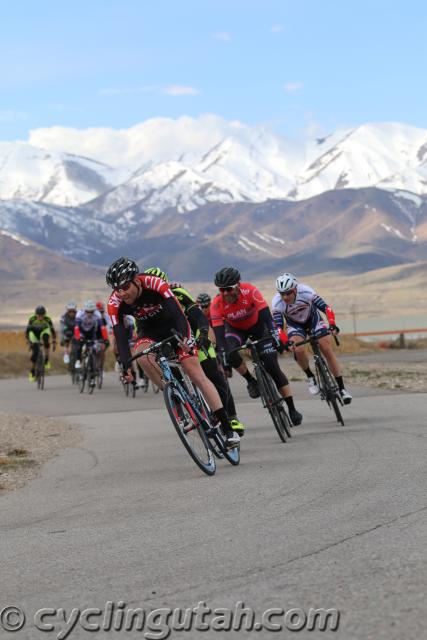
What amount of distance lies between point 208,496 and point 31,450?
19.1 feet

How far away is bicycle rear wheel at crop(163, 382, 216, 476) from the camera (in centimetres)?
998

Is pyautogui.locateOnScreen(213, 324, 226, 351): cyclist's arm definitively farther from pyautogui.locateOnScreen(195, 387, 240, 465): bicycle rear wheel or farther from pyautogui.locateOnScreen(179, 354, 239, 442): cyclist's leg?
pyautogui.locateOnScreen(179, 354, 239, 442): cyclist's leg

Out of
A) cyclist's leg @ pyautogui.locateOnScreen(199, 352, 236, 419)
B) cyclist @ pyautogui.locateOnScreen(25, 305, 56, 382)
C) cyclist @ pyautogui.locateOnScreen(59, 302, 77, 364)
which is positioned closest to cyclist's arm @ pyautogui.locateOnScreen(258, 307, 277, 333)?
cyclist's leg @ pyautogui.locateOnScreen(199, 352, 236, 419)

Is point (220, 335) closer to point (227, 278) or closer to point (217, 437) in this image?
point (227, 278)

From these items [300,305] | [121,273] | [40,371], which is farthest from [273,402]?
[40,371]

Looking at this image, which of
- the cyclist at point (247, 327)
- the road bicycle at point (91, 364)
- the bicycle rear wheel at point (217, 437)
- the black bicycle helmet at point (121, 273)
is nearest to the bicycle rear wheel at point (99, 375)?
the road bicycle at point (91, 364)

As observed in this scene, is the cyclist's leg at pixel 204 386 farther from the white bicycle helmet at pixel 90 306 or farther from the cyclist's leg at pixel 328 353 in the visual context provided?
the white bicycle helmet at pixel 90 306

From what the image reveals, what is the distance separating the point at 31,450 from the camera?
46.3 ft

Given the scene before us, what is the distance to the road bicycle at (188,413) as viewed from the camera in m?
10.0

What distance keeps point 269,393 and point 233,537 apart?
616 centimetres

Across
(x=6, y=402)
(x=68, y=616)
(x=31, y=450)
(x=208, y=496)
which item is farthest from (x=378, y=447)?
(x=6, y=402)

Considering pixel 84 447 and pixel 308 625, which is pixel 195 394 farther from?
pixel 308 625

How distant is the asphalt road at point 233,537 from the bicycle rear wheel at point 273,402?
0.21 m

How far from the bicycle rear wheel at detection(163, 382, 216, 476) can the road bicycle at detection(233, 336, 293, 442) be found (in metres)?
2.62
